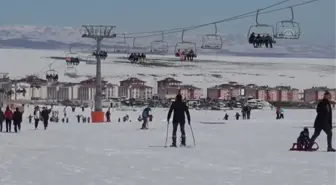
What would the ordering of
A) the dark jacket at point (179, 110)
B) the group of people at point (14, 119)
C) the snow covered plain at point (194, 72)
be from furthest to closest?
the snow covered plain at point (194, 72) → the group of people at point (14, 119) → the dark jacket at point (179, 110)

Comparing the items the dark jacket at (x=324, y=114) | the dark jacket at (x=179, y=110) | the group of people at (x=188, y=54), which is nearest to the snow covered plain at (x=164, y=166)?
the dark jacket at (x=324, y=114)

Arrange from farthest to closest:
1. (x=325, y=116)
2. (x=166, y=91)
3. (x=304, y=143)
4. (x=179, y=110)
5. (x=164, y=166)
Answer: (x=166, y=91) → (x=179, y=110) → (x=304, y=143) → (x=325, y=116) → (x=164, y=166)

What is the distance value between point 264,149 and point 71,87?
106 metres

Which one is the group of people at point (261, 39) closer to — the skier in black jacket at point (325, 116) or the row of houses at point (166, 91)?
the skier in black jacket at point (325, 116)

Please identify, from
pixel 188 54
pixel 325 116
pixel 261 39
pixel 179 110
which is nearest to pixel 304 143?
pixel 325 116

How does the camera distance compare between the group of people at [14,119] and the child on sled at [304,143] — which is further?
the group of people at [14,119]

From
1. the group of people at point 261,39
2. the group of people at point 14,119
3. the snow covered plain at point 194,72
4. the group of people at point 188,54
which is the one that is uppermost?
the snow covered plain at point 194,72

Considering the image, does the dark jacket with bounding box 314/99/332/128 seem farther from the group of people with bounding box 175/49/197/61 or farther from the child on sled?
the group of people with bounding box 175/49/197/61

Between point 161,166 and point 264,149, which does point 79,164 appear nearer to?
point 161,166

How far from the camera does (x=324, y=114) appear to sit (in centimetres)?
1577

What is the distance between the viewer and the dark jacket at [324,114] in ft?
51.3

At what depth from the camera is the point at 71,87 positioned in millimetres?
122188

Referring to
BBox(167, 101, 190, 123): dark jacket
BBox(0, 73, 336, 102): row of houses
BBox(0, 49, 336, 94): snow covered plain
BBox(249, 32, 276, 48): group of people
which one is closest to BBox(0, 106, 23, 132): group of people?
BBox(249, 32, 276, 48): group of people

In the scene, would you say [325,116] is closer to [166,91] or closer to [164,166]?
[164,166]
